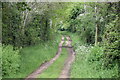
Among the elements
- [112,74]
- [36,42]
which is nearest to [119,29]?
[112,74]

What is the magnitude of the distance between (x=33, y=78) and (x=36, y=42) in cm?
996

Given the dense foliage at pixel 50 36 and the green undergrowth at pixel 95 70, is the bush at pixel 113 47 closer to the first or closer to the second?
the dense foliage at pixel 50 36

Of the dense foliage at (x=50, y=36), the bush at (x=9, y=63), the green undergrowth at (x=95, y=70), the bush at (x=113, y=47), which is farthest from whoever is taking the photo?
the bush at (x=9, y=63)

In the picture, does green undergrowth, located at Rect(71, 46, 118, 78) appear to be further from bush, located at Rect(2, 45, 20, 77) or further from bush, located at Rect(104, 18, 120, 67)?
bush, located at Rect(2, 45, 20, 77)

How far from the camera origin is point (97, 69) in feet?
33.0

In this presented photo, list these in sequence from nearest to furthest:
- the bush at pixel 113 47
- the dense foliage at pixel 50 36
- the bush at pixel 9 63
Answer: the bush at pixel 113 47 → the dense foliage at pixel 50 36 → the bush at pixel 9 63

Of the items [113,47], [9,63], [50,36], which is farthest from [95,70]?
[50,36]

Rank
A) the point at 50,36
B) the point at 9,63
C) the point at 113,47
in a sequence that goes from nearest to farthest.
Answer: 1. the point at 113,47
2. the point at 9,63
3. the point at 50,36

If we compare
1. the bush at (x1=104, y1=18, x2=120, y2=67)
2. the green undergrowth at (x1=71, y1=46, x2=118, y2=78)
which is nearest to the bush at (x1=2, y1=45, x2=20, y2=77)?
the green undergrowth at (x1=71, y1=46, x2=118, y2=78)

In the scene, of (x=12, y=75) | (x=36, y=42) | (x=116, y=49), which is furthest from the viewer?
(x=36, y=42)

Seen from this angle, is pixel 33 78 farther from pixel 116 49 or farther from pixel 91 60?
pixel 116 49

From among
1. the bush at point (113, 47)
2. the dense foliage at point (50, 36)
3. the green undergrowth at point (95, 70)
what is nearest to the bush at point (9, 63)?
the dense foliage at point (50, 36)

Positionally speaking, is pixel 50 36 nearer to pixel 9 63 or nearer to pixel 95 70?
pixel 9 63

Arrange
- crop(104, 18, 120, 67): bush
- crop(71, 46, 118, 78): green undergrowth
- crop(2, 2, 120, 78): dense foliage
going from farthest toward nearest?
crop(2, 2, 120, 78): dense foliage, crop(71, 46, 118, 78): green undergrowth, crop(104, 18, 120, 67): bush
